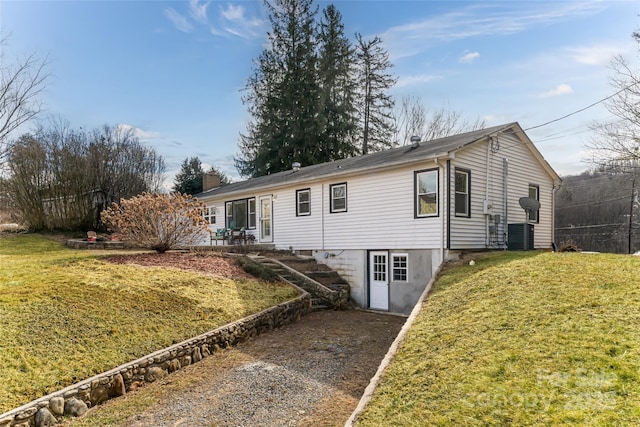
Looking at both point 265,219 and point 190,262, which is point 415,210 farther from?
point 265,219

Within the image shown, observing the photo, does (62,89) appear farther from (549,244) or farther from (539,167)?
(549,244)

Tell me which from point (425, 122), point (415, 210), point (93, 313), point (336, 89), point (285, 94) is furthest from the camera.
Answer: point (425, 122)

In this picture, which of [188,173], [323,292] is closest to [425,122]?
[188,173]

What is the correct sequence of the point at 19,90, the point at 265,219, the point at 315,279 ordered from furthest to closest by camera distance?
the point at 265,219 < the point at 19,90 < the point at 315,279

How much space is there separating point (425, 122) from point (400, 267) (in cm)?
2038

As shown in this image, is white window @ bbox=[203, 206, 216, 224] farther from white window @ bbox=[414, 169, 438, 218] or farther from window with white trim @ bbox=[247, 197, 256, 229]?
white window @ bbox=[414, 169, 438, 218]

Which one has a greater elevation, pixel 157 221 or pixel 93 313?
pixel 157 221

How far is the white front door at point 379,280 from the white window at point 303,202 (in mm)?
3243

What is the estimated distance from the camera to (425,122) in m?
29.0

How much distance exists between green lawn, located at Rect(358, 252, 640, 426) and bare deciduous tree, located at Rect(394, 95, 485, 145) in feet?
74.9

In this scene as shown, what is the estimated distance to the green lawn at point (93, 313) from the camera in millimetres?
4938

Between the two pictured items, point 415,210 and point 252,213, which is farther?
point 252,213

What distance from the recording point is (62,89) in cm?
1342

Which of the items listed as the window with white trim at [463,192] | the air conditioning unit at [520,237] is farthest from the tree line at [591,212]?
the window with white trim at [463,192]
